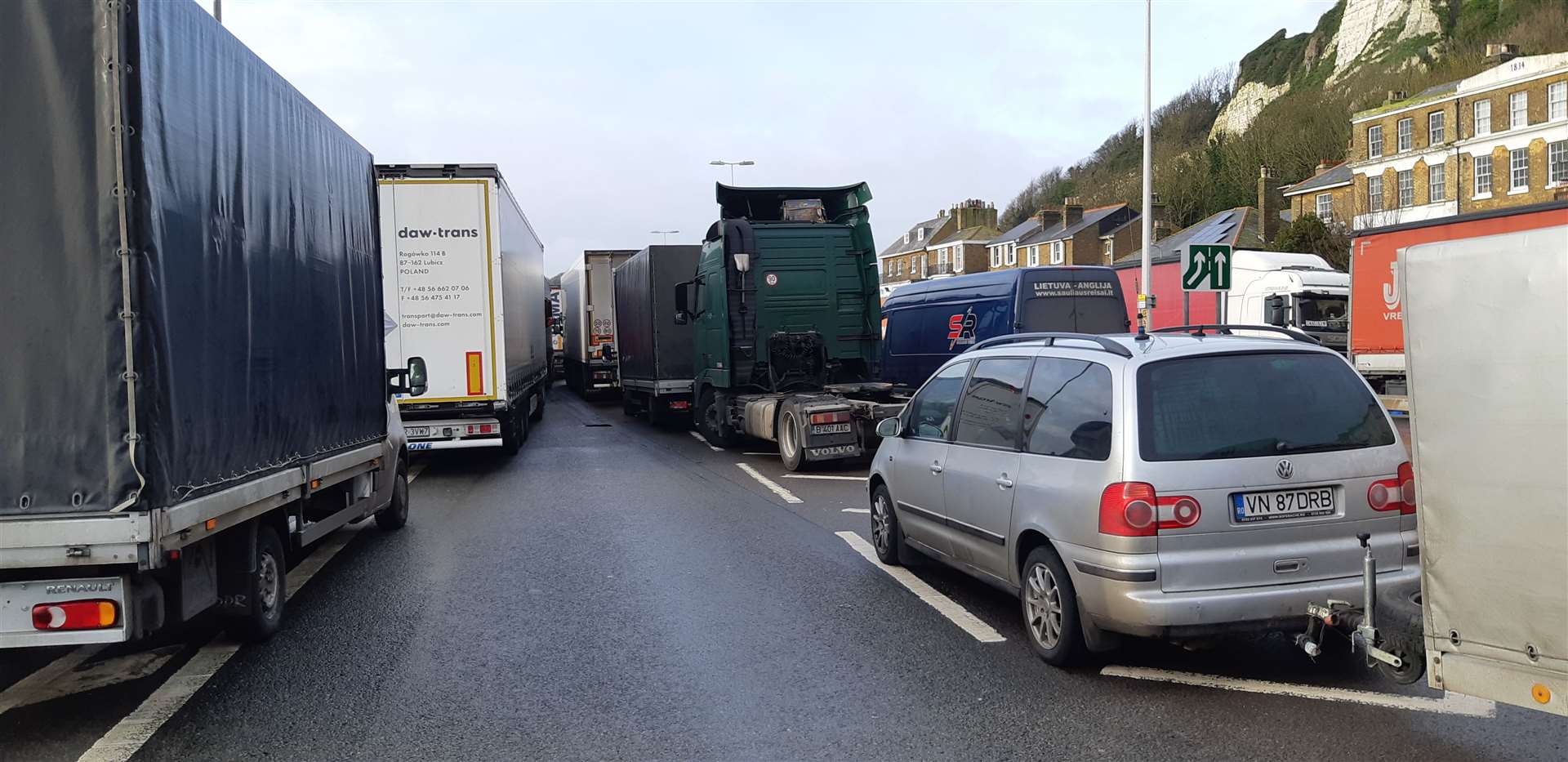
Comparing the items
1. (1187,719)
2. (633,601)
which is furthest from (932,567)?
(1187,719)

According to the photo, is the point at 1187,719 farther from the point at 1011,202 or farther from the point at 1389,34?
the point at 1011,202

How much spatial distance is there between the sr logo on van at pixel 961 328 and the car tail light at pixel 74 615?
13.0 meters

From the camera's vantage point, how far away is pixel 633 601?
277 inches

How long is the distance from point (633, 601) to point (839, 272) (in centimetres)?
956

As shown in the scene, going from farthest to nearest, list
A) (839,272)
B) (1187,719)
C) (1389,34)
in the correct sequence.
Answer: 1. (1389,34)
2. (839,272)
3. (1187,719)

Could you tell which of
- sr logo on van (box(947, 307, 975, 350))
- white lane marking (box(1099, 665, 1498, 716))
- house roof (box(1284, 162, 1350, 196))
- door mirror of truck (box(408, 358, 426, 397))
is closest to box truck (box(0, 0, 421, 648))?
door mirror of truck (box(408, 358, 426, 397))

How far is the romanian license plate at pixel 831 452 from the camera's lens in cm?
1379

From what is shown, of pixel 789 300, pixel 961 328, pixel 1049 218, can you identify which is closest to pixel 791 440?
pixel 789 300

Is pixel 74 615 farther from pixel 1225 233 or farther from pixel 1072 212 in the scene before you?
pixel 1072 212

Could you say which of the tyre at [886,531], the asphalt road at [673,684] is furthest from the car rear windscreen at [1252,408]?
the tyre at [886,531]

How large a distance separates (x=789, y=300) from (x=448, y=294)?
4.56m

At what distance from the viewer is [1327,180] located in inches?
2130

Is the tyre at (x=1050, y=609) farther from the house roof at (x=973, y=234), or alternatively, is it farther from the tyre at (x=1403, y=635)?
the house roof at (x=973, y=234)

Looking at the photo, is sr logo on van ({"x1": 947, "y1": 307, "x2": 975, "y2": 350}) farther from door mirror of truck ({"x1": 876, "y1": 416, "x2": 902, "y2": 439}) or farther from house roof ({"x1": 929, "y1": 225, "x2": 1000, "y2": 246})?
house roof ({"x1": 929, "y1": 225, "x2": 1000, "y2": 246})
